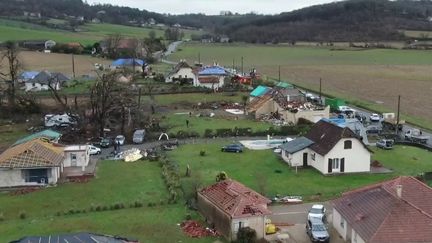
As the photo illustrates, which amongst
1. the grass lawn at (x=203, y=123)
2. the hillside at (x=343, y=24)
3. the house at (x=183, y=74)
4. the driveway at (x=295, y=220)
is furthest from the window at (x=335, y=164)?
the hillside at (x=343, y=24)

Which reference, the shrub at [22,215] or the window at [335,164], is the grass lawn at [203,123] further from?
the shrub at [22,215]

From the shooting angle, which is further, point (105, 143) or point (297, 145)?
point (105, 143)

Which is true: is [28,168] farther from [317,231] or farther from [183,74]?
[183,74]

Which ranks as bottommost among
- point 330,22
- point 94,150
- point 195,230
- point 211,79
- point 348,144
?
point 195,230

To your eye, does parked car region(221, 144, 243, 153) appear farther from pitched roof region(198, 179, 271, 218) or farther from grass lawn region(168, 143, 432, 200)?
pitched roof region(198, 179, 271, 218)

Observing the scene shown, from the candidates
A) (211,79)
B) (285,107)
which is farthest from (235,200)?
(211,79)

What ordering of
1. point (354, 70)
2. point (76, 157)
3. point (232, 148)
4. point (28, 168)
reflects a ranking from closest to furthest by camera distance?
point (28, 168) → point (76, 157) → point (232, 148) → point (354, 70)

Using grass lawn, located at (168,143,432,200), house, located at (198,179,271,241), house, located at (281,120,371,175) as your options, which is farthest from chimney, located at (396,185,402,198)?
house, located at (281,120,371,175)
